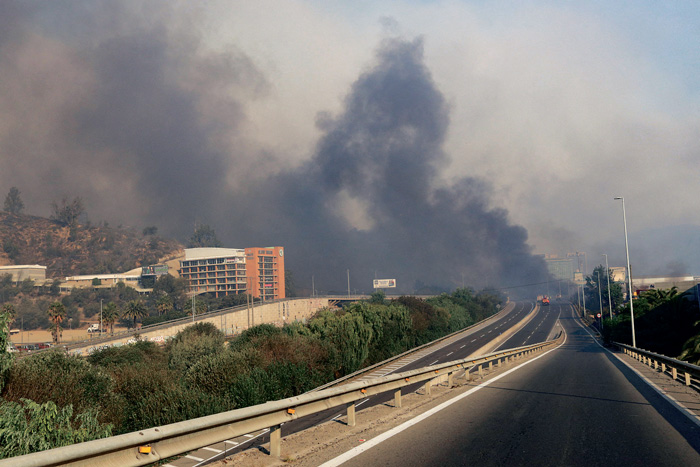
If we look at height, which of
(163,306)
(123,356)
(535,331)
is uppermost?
(163,306)

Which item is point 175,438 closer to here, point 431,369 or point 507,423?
point 507,423

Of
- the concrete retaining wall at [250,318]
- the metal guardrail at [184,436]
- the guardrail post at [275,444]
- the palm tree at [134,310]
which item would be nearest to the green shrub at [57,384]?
the metal guardrail at [184,436]

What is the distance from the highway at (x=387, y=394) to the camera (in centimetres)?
1391

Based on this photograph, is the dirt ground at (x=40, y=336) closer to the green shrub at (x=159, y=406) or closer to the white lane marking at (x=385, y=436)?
the green shrub at (x=159, y=406)

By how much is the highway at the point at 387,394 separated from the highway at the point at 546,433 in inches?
119

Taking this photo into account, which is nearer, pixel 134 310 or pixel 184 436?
pixel 184 436

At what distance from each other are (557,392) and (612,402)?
2078mm

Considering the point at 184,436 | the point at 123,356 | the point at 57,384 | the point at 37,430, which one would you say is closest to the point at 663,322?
the point at 123,356

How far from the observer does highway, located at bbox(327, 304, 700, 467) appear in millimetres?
7539

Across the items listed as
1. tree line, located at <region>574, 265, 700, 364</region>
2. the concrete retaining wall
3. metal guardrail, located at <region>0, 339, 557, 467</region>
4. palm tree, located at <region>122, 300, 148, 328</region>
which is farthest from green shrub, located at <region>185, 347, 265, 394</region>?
palm tree, located at <region>122, 300, 148, 328</region>

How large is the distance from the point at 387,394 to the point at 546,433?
2526cm

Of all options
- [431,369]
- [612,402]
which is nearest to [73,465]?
[431,369]

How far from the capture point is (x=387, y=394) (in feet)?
110

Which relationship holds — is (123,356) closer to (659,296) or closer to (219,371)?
(219,371)
